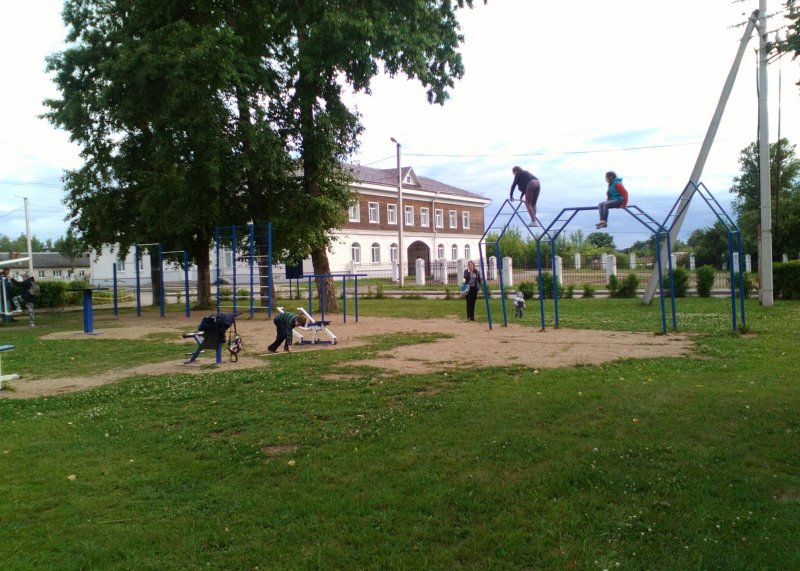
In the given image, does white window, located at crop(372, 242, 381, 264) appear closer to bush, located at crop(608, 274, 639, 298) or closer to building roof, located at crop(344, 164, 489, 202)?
building roof, located at crop(344, 164, 489, 202)

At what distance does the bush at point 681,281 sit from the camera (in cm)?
2527

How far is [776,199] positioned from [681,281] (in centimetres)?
516

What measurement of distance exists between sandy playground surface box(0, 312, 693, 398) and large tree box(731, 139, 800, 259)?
37.4 feet

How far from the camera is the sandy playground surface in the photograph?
9.52 m

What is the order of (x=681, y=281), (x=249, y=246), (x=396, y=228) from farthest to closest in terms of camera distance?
(x=396, y=228) < (x=681, y=281) < (x=249, y=246)

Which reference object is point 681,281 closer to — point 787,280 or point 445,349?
point 787,280

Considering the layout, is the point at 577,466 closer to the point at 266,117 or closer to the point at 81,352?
the point at 81,352

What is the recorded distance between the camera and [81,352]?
41.8ft

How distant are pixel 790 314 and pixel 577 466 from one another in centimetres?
1476

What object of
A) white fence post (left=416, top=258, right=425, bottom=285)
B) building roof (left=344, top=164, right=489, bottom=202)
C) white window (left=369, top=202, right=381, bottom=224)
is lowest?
white fence post (left=416, top=258, right=425, bottom=285)

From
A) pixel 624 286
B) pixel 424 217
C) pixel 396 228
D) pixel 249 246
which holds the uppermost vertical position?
pixel 424 217

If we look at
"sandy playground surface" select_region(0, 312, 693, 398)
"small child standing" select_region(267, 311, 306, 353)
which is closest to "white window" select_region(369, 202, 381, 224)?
"sandy playground surface" select_region(0, 312, 693, 398)

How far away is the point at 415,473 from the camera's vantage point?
472 centimetres

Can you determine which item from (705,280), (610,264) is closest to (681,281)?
(705,280)
